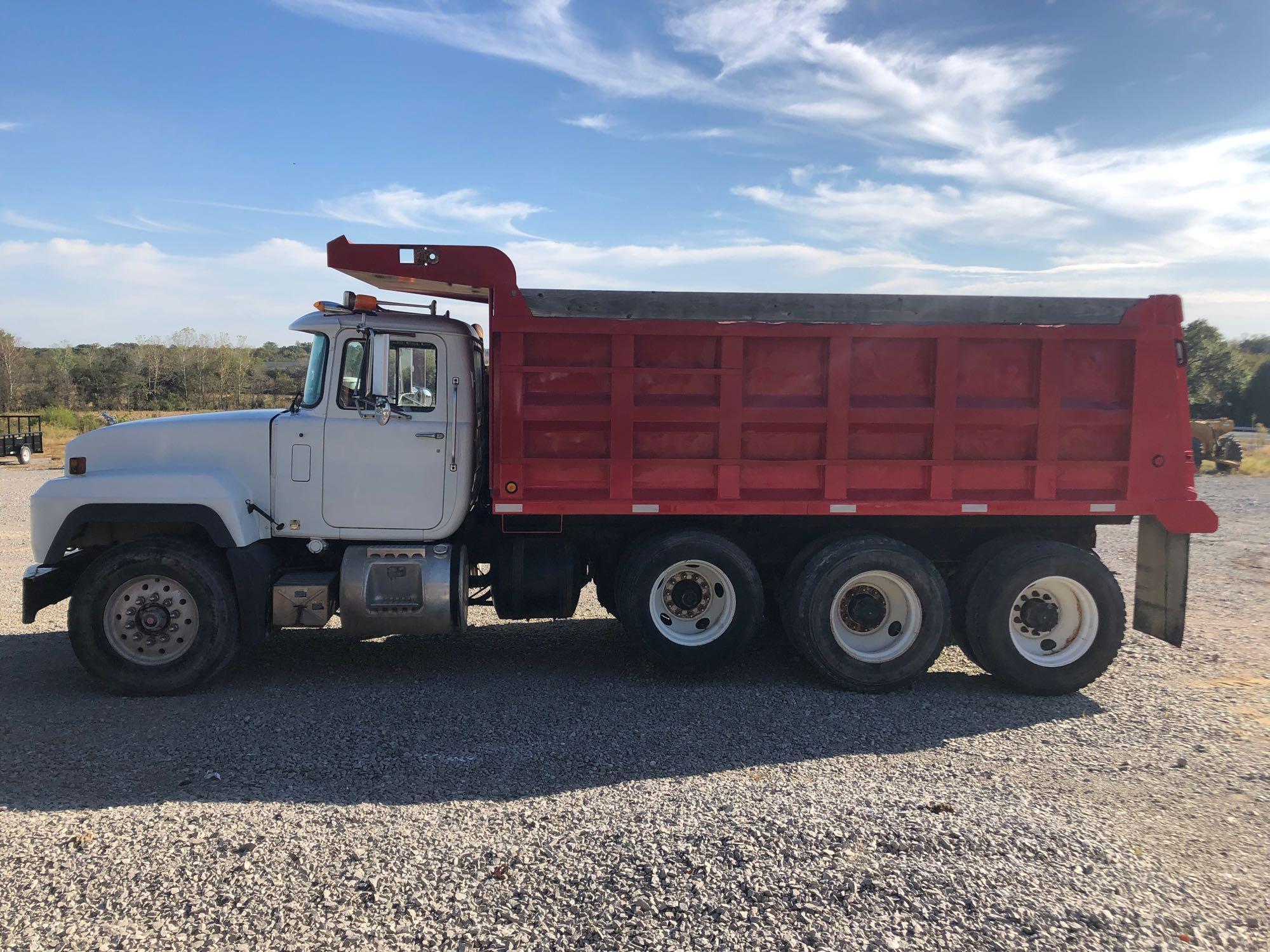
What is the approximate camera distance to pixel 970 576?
20.9 ft

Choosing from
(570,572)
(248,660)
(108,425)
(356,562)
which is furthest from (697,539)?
(108,425)

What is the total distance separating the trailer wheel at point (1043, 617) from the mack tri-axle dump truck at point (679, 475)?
17 millimetres

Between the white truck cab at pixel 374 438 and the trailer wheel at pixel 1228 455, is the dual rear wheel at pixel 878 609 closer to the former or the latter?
the white truck cab at pixel 374 438

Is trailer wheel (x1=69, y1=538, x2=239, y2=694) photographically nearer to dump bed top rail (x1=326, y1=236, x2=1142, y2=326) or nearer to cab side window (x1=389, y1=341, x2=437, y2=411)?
cab side window (x1=389, y1=341, x2=437, y2=411)

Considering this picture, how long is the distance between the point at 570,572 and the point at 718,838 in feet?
9.74

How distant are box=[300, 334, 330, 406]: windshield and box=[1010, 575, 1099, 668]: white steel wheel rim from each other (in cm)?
547

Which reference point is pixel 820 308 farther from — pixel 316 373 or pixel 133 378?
pixel 133 378

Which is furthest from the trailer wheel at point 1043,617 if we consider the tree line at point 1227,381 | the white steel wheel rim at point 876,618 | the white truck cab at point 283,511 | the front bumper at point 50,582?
the tree line at point 1227,381

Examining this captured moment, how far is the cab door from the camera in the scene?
6.21 metres

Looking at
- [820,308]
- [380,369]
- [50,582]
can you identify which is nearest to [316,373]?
[380,369]

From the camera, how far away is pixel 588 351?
6.04 m

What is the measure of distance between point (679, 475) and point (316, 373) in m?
Result: 2.86

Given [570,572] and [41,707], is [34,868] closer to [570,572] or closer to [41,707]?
[41,707]

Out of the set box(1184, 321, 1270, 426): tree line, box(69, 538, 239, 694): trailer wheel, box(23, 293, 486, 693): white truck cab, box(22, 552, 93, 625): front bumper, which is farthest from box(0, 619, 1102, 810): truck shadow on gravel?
box(1184, 321, 1270, 426): tree line
